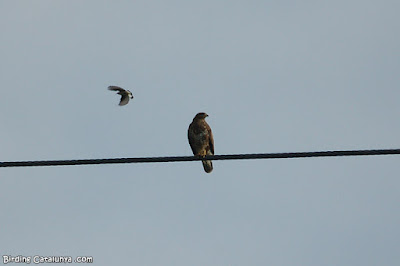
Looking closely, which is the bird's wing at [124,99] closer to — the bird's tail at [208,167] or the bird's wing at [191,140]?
the bird's wing at [191,140]

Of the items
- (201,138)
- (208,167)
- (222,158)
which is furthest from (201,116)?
(222,158)

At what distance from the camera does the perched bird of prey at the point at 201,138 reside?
14391mm

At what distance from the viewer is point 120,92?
12188 millimetres

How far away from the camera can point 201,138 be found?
14.4 metres

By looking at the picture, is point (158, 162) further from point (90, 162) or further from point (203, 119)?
point (203, 119)

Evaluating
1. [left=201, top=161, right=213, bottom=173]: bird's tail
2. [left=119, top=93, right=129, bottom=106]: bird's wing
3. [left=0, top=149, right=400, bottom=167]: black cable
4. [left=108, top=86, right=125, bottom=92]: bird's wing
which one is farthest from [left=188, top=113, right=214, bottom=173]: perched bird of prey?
[left=0, top=149, right=400, bottom=167]: black cable

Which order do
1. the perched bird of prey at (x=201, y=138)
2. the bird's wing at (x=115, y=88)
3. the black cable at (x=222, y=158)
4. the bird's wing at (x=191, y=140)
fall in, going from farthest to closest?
Answer: 1. the bird's wing at (x=191, y=140)
2. the perched bird of prey at (x=201, y=138)
3. the bird's wing at (x=115, y=88)
4. the black cable at (x=222, y=158)

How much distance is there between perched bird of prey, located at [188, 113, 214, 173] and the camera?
47.2 feet

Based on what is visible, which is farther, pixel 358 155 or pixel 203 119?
pixel 203 119

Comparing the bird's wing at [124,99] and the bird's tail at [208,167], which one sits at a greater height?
the bird's wing at [124,99]

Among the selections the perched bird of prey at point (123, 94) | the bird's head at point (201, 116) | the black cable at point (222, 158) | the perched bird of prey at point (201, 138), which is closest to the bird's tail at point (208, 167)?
the perched bird of prey at point (201, 138)

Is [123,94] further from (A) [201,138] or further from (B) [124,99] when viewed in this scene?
(A) [201,138]

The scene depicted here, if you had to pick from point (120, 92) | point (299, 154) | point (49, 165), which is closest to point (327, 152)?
point (299, 154)

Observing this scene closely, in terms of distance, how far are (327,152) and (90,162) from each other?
2.32 meters
